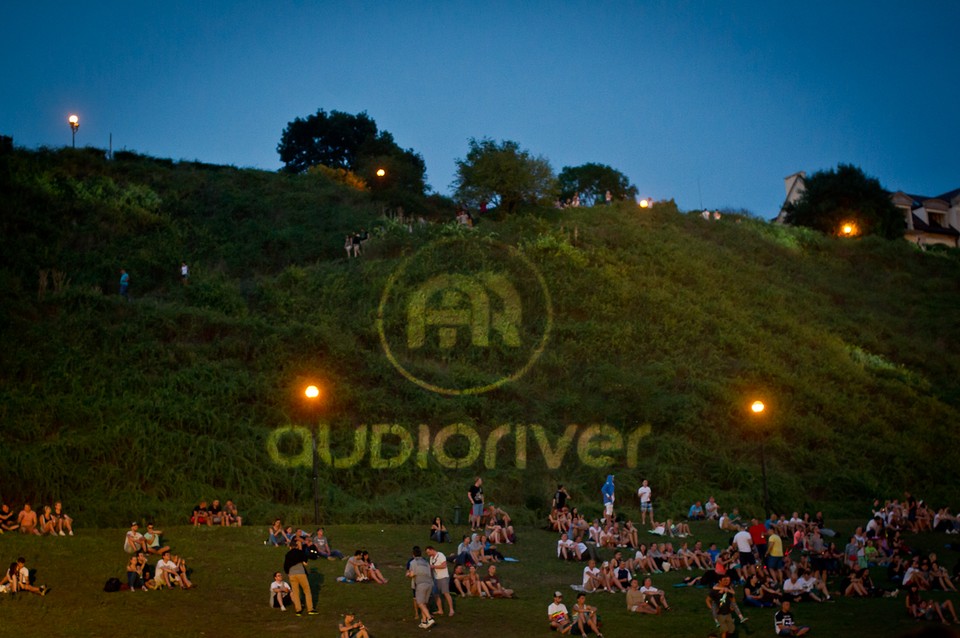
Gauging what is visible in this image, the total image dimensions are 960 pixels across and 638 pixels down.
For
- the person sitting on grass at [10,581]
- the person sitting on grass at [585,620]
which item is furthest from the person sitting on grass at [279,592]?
the person sitting on grass at [585,620]

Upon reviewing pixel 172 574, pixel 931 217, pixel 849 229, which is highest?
pixel 931 217

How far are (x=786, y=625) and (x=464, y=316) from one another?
2807 cm

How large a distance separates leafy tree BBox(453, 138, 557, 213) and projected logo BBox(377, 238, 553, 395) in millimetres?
10009

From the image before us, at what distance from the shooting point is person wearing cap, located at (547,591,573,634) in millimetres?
15391


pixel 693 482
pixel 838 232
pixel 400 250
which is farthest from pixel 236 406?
pixel 838 232

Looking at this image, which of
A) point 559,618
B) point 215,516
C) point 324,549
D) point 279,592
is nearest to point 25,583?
point 279,592

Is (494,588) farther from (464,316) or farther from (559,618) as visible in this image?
(464,316)

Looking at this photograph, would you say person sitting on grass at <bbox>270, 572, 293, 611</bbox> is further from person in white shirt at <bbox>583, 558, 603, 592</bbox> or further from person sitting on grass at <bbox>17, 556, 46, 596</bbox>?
person in white shirt at <bbox>583, 558, 603, 592</bbox>

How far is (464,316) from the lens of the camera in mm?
42094

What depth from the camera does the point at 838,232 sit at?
2840 inches

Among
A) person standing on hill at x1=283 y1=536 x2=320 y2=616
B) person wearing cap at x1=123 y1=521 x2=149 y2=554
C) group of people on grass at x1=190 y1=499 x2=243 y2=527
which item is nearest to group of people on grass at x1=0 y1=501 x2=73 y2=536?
person wearing cap at x1=123 y1=521 x2=149 y2=554

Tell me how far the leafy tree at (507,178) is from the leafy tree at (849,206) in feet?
85.4

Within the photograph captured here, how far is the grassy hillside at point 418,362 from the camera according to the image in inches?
1088

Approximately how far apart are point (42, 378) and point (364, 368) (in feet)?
37.9
